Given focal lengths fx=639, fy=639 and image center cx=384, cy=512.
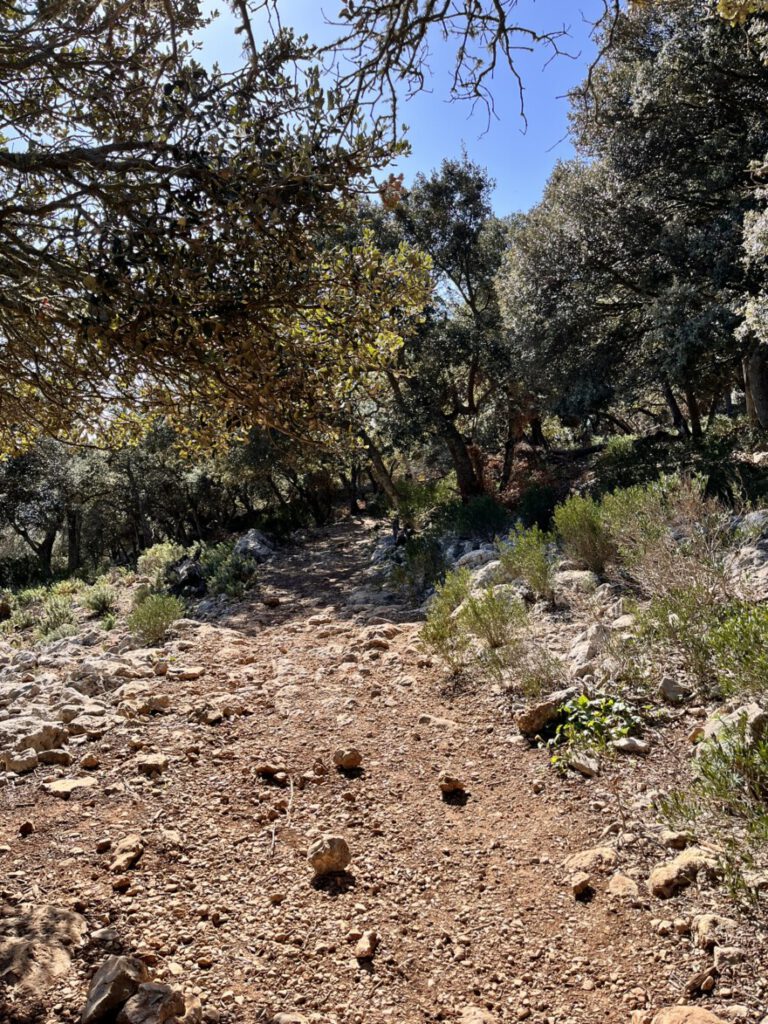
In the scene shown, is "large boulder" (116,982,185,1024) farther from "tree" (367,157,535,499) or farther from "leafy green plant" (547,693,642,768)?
"tree" (367,157,535,499)

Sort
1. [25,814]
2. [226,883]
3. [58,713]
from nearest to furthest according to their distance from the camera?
[226,883] < [25,814] < [58,713]

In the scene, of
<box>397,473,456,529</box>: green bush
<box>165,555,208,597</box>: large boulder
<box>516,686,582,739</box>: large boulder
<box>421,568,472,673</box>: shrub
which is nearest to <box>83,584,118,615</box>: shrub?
<box>165,555,208,597</box>: large boulder

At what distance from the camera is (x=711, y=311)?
10453 millimetres

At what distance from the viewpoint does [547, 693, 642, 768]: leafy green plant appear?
12.8 ft

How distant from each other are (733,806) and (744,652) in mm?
1015

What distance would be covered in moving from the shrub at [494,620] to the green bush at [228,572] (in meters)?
6.91

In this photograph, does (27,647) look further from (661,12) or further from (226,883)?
(661,12)

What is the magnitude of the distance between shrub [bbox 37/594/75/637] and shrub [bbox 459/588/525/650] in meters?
7.89

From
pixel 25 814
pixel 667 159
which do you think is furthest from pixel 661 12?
pixel 25 814

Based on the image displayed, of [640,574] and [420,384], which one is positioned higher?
[420,384]

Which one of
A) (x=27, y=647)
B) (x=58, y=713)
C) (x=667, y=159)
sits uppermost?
(x=667, y=159)

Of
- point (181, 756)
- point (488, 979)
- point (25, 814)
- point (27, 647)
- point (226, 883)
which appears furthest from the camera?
point (27, 647)

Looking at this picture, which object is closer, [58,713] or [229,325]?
[229,325]

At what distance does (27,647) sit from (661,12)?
14.8 metres
